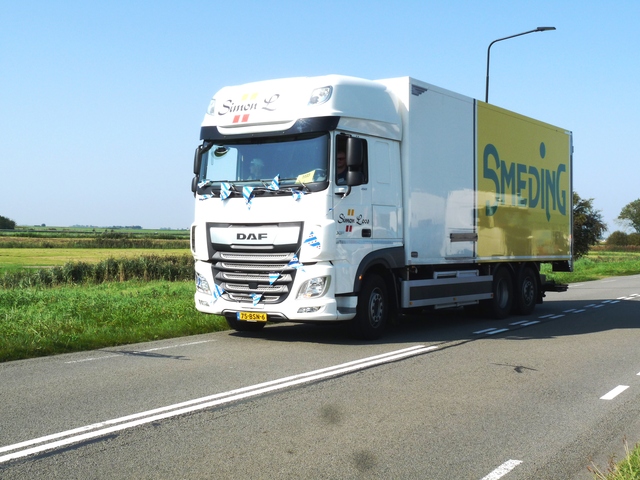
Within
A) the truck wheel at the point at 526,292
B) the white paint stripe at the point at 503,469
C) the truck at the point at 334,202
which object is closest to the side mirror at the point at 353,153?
the truck at the point at 334,202

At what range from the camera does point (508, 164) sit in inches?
608

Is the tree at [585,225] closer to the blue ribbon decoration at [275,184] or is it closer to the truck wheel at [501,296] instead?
the truck wheel at [501,296]

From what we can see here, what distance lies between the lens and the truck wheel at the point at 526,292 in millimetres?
16094

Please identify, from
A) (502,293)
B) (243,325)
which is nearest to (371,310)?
(243,325)

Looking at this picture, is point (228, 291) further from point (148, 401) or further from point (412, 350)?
point (148, 401)

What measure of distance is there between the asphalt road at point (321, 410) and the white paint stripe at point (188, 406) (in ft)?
0.06

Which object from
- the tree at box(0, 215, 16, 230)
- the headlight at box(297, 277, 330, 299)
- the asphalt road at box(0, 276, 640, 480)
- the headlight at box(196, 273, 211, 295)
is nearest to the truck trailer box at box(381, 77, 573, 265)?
the headlight at box(297, 277, 330, 299)

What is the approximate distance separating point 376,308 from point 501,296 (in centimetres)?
474

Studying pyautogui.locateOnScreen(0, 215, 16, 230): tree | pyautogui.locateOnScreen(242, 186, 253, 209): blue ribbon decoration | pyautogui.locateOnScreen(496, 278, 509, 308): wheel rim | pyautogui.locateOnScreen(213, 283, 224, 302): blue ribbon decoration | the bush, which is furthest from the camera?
pyautogui.locateOnScreen(0, 215, 16, 230): tree

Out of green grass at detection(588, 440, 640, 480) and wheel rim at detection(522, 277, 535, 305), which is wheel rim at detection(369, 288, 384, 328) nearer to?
wheel rim at detection(522, 277, 535, 305)

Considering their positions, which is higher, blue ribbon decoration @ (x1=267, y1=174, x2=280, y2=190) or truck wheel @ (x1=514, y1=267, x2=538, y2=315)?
blue ribbon decoration @ (x1=267, y1=174, x2=280, y2=190)

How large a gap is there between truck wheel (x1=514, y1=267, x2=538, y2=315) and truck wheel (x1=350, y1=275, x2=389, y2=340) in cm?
521

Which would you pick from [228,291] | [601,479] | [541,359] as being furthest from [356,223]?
[601,479]

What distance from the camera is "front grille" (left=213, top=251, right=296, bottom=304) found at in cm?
1082
